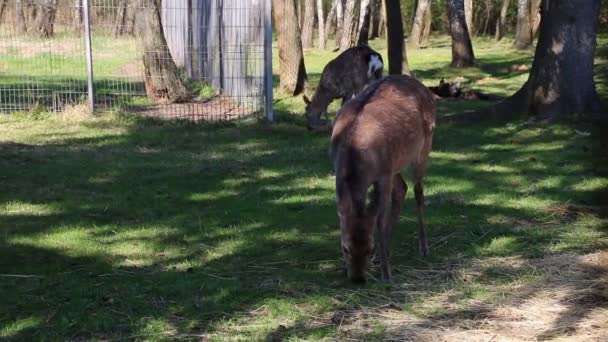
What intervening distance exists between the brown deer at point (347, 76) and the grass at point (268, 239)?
3.12 ft

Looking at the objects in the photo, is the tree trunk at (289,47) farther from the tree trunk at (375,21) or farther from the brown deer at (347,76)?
the tree trunk at (375,21)

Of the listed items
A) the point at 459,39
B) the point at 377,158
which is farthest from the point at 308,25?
the point at 377,158

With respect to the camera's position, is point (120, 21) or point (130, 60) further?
point (130, 60)

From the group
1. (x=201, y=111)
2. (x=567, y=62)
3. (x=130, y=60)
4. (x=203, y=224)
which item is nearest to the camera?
(x=203, y=224)

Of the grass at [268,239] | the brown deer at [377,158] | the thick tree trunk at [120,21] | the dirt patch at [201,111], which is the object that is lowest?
the grass at [268,239]

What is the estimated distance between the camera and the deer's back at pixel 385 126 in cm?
620

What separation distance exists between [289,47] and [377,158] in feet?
35.8

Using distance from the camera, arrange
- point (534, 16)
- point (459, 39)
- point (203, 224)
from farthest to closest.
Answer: point (534, 16) < point (459, 39) < point (203, 224)

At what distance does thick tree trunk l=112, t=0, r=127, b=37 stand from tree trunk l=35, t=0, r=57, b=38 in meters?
1.03

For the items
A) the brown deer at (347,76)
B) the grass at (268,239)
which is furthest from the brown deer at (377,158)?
the brown deer at (347,76)

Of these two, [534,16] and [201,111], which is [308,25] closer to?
[534,16]

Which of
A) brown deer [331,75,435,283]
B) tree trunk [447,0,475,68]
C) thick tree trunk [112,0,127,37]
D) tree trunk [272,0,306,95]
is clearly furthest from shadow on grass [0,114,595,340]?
tree trunk [447,0,475,68]

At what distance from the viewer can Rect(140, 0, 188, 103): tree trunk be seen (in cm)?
1524

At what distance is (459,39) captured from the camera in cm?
2358
